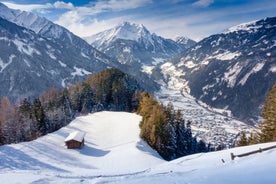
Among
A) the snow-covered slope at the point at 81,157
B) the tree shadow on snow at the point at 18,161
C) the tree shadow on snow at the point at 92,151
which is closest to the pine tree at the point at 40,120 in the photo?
the snow-covered slope at the point at 81,157

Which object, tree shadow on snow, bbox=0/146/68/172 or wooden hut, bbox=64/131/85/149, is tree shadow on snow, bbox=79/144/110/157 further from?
tree shadow on snow, bbox=0/146/68/172

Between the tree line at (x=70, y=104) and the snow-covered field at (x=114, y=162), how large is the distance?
43.9 ft

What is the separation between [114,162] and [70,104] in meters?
77.5

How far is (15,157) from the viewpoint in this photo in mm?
50406

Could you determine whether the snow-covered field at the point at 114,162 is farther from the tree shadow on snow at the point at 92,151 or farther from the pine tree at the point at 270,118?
the pine tree at the point at 270,118

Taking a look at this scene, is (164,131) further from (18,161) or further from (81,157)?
(18,161)

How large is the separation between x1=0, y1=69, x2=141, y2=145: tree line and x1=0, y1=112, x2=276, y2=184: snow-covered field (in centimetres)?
1340

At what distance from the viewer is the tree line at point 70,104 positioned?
9056cm

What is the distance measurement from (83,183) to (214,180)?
42.2 feet

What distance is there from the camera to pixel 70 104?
414 feet

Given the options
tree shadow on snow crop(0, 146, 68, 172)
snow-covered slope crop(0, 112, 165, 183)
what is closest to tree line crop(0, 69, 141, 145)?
snow-covered slope crop(0, 112, 165, 183)

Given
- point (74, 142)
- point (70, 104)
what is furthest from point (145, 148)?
point (70, 104)

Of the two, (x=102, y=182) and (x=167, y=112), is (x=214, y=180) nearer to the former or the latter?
(x=102, y=182)

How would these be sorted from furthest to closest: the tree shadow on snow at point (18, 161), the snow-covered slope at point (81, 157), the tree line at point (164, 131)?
the tree line at point (164, 131)
the tree shadow on snow at point (18, 161)
the snow-covered slope at point (81, 157)
